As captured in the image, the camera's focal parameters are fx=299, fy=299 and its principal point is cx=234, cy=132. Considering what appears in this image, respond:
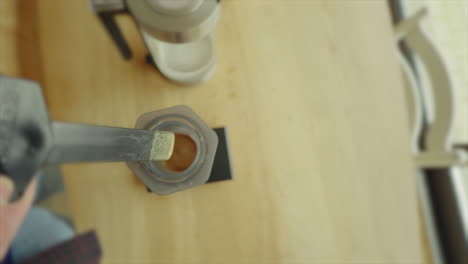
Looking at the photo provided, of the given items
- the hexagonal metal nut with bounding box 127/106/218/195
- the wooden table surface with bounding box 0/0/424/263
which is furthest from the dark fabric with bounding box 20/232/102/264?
the hexagonal metal nut with bounding box 127/106/218/195

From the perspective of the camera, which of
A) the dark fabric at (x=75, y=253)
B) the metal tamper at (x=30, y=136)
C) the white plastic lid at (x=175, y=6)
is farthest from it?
the dark fabric at (x=75, y=253)

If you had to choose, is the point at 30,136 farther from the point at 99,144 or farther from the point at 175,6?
the point at 175,6

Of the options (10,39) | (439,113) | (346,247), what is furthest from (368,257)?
(10,39)

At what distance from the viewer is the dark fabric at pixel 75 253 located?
0.37m

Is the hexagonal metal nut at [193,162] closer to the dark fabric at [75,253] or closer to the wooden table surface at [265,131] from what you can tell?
the wooden table surface at [265,131]

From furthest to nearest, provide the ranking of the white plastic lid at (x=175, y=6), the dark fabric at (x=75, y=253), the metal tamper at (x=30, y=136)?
the dark fabric at (x=75, y=253), the white plastic lid at (x=175, y=6), the metal tamper at (x=30, y=136)

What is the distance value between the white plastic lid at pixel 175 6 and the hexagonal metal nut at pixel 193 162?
83 mm

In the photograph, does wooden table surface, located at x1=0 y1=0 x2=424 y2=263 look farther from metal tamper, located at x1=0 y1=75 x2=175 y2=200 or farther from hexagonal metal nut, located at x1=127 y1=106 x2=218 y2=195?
metal tamper, located at x1=0 y1=75 x2=175 y2=200

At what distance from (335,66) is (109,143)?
0.37 metres

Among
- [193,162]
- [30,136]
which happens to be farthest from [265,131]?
[30,136]

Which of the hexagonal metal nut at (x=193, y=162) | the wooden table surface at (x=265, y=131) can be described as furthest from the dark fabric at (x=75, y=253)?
the hexagonal metal nut at (x=193, y=162)

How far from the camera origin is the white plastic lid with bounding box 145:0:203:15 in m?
0.24

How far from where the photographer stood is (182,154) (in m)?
0.20

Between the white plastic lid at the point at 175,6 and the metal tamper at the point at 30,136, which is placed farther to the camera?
the white plastic lid at the point at 175,6
